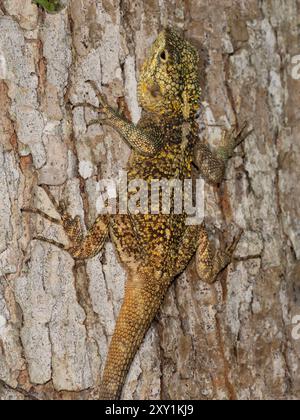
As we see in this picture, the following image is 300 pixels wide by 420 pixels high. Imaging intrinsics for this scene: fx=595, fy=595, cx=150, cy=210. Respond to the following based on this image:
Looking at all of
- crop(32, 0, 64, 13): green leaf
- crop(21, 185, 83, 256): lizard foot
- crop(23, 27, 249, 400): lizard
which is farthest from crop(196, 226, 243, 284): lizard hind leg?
crop(32, 0, 64, 13): green leaf

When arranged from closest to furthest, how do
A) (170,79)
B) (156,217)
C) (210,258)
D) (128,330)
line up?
(128,330)
(156,217)
(210,258)
(170,79)

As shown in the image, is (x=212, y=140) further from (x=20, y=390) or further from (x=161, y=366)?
(x=20, y=390)

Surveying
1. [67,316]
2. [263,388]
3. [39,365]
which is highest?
[67,316]

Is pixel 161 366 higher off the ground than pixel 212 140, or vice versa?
pixel 212 140

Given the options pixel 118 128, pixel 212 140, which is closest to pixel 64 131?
pixel 118 128

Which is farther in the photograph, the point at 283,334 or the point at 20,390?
the point at 283,334

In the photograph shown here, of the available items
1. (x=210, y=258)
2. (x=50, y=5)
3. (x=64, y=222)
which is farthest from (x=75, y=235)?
(x=50, y=5)

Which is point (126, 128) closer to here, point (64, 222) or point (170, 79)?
point (170, 79)
